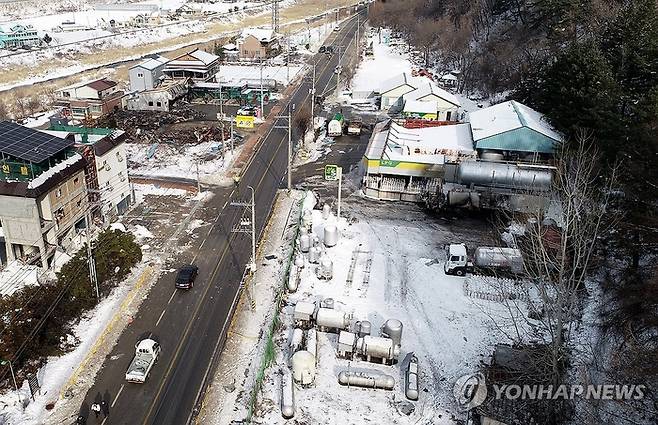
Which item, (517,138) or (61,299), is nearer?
(61,299)

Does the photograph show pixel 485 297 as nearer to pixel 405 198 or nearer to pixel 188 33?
pixel 405 198

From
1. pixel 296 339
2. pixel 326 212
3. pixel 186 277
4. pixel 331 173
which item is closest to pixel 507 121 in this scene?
pixel 331 173

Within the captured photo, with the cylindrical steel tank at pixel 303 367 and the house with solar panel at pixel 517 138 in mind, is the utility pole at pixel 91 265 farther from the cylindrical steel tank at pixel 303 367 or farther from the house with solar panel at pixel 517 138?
the house with solar panel at pixel 517 138

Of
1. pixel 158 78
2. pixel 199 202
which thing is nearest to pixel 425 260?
pixel 199 202

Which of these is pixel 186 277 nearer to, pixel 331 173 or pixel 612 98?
pixel 331 173

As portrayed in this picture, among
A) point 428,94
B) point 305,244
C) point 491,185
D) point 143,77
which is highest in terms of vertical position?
point 428,94

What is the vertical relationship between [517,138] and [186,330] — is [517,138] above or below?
above

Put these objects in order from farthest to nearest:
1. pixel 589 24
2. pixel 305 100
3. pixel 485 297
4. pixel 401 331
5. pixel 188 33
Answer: pixel 188 33, pixel 305 100, pixel 589 24, pixel 485 297, pixel 401 331
